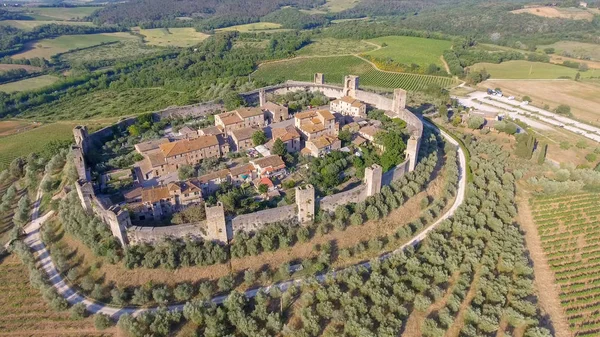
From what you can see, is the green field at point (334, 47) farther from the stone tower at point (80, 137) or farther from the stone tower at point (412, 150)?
the stone tower at point (80, 137)

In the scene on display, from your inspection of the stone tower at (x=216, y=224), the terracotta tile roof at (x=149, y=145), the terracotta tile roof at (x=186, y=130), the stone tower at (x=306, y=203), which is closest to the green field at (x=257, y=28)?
the terracotta tile roof at (x=186, y=130)

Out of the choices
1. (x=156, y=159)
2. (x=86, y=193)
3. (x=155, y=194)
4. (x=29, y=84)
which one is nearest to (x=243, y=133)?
(x=156, y=159)

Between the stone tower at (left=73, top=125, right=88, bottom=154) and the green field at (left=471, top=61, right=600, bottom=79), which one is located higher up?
the stone tower at (left=73, top=125, right=88, bottom=154)

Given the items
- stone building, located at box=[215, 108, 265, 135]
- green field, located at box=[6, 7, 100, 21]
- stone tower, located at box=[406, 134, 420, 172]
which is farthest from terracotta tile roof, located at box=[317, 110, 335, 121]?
green field, located at box=[6, 7, 100, 21]

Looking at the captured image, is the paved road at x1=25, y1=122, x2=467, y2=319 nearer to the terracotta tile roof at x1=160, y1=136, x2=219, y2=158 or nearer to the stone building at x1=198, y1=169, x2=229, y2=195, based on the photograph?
the stone building at x1=198, y1=169, x2=229, y2=195

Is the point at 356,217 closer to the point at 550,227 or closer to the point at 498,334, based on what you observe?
the point at 498,334

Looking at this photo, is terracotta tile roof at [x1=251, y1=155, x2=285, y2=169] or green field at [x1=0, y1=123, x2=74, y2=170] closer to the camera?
terracotta tile roof at [x1=251, y1=155, x2=285, y2=169]

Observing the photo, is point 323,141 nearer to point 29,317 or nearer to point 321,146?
point 321,146
